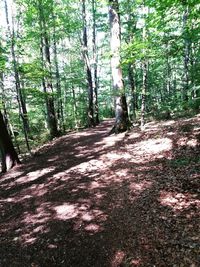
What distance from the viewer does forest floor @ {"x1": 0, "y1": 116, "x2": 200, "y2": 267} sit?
4.93 meters

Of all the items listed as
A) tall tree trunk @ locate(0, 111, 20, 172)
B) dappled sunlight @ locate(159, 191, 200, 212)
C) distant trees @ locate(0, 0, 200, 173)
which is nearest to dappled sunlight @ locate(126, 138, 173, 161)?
distant trees @ locate(0, 0, 200, 173)

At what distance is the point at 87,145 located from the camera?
13.5 metres

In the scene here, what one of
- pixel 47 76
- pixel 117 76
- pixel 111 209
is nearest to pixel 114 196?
pixel 111 209

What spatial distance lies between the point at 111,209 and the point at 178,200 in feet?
5.20

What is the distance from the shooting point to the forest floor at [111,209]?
4.93 meters

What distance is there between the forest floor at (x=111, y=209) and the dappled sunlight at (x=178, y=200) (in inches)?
0.8

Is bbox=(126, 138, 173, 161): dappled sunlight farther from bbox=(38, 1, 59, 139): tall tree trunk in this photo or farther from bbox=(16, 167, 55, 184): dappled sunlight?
bbox=(38, 1, 59, 139): tall tree trunk

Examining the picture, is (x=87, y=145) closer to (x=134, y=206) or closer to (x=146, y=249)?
(x=134, y=206)

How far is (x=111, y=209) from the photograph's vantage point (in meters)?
6.39

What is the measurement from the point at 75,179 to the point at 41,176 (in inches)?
70.6

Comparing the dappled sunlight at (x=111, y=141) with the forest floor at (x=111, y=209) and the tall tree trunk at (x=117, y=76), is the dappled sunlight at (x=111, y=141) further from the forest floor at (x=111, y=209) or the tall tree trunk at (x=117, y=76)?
the forest floor at (x=111, y=209)

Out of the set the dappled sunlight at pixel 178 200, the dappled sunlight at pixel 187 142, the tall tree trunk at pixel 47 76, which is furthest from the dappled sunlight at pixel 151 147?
the tall tree trunk at pixel 47 76

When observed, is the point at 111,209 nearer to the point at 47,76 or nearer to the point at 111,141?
the point at 111,141

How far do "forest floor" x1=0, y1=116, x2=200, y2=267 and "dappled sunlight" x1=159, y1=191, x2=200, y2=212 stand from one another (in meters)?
0.02
